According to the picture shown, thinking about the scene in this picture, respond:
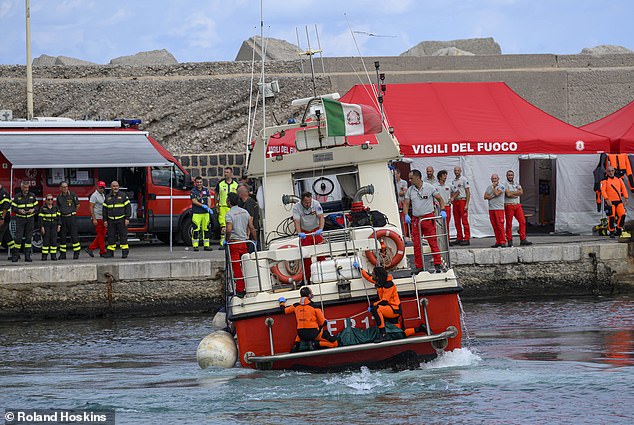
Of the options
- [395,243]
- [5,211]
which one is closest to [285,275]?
[395,243]

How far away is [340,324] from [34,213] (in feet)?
32.8

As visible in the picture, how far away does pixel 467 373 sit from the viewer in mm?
12539

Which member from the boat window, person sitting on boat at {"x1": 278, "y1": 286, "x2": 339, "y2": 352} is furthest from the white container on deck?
the boat window

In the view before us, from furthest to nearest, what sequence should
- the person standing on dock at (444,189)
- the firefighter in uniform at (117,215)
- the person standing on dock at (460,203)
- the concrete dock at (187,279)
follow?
the person standing on dock at (460,203)
the person standing on dock at (444,189)
the firefighter in uniform at (117,215)
the concrete dock at (187,279)

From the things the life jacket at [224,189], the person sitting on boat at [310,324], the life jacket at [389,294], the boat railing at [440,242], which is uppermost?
the life jacket at [224,189]

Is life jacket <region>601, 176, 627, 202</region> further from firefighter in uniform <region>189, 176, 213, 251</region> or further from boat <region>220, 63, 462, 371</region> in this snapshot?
boat <region>220, 63, 462, 371</region>

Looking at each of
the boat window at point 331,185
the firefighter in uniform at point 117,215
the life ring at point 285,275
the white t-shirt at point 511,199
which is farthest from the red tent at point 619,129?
the life ring at point 285,275

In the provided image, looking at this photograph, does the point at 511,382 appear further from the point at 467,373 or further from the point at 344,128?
the point at 344,128

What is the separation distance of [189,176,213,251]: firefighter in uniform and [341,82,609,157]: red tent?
321 cm

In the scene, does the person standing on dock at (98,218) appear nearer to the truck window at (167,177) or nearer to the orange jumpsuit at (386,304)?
the truck window at (167,177)

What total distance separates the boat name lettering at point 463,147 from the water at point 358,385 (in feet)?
19.4

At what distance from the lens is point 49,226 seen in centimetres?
2078

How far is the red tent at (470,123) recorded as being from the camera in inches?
865

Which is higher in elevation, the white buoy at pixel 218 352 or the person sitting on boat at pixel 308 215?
the person sitting on boat at pixel 308 215
